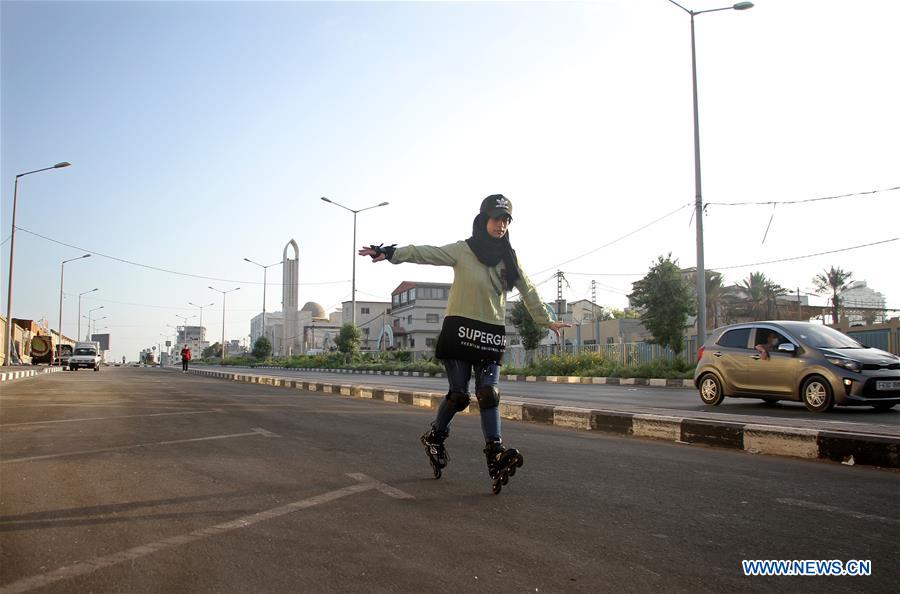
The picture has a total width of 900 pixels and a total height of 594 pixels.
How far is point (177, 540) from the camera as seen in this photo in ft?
9.81

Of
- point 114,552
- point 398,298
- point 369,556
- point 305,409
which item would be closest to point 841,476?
point 369,556

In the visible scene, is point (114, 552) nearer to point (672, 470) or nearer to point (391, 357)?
point (672, 470)

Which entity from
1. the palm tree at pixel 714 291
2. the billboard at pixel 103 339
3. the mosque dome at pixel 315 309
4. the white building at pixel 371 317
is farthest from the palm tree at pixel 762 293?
the billboard at pixel 103 339

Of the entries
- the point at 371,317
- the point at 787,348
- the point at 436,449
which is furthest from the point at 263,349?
the point at 436,449

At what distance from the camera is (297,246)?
9244cm

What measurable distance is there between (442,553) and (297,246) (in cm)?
9282

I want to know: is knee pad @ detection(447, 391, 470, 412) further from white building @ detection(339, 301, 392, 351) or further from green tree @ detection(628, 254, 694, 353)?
A: white building @ detection(339, 301, 392, 351)

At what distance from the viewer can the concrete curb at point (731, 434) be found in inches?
210

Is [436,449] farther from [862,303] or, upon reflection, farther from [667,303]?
[862,303]

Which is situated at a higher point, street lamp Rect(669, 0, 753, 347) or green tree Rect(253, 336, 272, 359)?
street lamp Rect(669, 0, 753, 347)

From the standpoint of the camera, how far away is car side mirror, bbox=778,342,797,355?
9.48 meters

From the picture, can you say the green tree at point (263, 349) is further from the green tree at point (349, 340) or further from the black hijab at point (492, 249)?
the black hijab at point (492, 249)

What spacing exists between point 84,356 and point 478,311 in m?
47.8

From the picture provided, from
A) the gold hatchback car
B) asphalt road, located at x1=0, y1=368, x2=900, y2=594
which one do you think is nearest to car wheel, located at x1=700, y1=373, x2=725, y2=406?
the gold hatchback car
